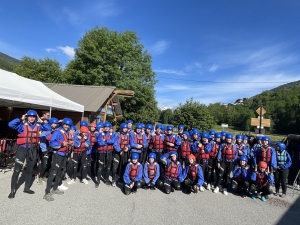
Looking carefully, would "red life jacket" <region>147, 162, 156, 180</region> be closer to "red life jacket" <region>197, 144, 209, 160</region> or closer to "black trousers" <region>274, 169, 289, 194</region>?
"red life jacket" <region>197, 144, 209, 160</region>

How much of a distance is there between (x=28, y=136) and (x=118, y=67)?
76.6 ft

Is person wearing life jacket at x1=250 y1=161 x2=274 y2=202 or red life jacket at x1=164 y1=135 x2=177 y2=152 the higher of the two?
red life jacket at x1=164 y1=135 x2=177 y2=152

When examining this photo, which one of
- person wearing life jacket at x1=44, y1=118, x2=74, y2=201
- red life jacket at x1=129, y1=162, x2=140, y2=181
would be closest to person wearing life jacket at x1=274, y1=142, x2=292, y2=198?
red life jacket at x1=129, y1=162, x2=140, y2=181

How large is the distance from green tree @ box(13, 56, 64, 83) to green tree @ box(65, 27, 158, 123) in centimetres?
360

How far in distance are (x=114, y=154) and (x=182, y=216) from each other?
2.96m

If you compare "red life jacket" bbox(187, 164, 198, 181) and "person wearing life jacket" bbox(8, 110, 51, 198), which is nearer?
"person wearing life jacket" bbox(8, 110, 51, 198)

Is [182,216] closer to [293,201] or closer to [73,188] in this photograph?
[73,188]

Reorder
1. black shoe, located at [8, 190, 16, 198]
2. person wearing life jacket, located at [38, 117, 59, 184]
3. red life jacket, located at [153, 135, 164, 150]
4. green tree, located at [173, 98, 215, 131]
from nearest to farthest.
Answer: black shoe, located at [8, 190, 16, 198]
person wearing life jacket, located at [38, 117, 59, 184]
red life jacket, located at [153, 135, 164, 150]
green tree, located at [173, 98, 215, 131]

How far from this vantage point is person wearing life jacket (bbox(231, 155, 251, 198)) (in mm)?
6391

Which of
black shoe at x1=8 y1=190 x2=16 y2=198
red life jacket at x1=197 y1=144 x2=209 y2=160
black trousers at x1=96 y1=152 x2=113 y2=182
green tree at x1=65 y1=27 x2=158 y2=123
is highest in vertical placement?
green tree at x1=65 y1=27 x2=158 y2=123

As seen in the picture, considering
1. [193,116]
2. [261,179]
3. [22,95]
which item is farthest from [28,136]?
[193,116]

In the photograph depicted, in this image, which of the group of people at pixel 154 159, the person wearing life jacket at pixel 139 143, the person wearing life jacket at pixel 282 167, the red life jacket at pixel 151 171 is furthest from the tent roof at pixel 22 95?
the person wearing life jacket at pixel 282 167

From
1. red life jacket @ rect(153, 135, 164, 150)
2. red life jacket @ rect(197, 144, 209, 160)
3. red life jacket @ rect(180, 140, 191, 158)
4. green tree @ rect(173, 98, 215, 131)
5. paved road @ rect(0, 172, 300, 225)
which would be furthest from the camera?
green tree @ rect(173, 98, 215, 131)

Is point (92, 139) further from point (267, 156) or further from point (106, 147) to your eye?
point (267, 156)
